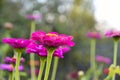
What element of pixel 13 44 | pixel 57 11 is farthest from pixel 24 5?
pixel 13 44

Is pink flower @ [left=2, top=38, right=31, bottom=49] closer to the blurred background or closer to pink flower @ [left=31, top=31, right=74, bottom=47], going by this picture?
pink flower @ [left=31, top=31, right=74, bottom=47]

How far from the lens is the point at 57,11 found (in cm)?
515

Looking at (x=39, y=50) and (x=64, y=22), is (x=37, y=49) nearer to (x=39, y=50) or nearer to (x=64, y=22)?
(x=39, y=50)

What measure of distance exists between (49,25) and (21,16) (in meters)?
0.43

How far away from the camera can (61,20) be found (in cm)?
499

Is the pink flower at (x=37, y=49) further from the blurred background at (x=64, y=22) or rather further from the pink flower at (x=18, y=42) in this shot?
the blurred background at (x=64, y=22)

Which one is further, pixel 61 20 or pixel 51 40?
pixel 61 20

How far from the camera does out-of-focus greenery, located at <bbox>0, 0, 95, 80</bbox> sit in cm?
386

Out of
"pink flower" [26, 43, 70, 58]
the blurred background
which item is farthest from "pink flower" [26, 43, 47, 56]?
the blurred background

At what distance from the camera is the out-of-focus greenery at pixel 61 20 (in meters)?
3.86

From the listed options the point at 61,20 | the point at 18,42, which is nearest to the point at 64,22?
the point at 61,20

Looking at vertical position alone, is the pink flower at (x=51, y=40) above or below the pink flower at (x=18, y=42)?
above

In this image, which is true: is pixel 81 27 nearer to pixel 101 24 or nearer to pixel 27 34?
pixel 101 24

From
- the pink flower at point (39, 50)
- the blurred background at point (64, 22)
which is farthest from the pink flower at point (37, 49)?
the blurred background at point (64, 22)
